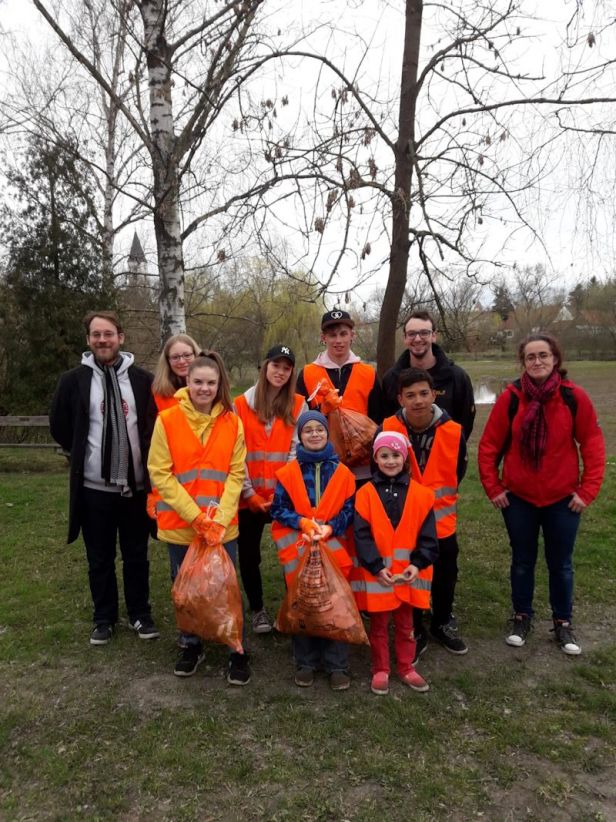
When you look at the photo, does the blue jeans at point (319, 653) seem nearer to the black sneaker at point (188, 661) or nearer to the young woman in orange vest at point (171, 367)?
the black sneaker at point (188, 661)

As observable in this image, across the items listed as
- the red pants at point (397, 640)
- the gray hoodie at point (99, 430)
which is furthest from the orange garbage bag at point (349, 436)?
the gray hoodie at point (99, 430)

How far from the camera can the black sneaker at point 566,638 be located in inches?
142

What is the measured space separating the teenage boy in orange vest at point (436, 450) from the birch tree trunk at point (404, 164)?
217 cm

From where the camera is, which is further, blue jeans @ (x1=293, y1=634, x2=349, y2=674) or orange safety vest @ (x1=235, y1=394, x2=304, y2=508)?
orange safety vest @ (x1=235, y1=394, x2=304, y2=508)

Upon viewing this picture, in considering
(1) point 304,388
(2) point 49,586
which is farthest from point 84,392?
(2) point 49,586

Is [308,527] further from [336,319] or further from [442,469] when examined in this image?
[336,319]

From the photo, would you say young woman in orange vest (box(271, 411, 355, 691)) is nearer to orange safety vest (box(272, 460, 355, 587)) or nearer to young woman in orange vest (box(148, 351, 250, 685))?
orange safety vest (box(272, 460, 355, 587))

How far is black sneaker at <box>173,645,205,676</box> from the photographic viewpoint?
3424mm

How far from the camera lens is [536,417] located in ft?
11.6

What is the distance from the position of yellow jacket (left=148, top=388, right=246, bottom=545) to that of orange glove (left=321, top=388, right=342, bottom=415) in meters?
0.62

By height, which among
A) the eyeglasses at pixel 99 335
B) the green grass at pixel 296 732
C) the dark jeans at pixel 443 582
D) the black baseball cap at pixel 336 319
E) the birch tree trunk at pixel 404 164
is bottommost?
the green grass at pixel 296 732

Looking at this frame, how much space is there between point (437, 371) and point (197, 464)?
1704 millimetres

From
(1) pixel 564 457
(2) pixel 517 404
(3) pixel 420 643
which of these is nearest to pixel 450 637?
(3) pixel 420 643

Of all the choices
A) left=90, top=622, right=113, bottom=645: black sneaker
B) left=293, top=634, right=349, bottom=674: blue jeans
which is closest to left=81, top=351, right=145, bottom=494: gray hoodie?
left=90, top=622, right=113, bottom=645: black sneaker
